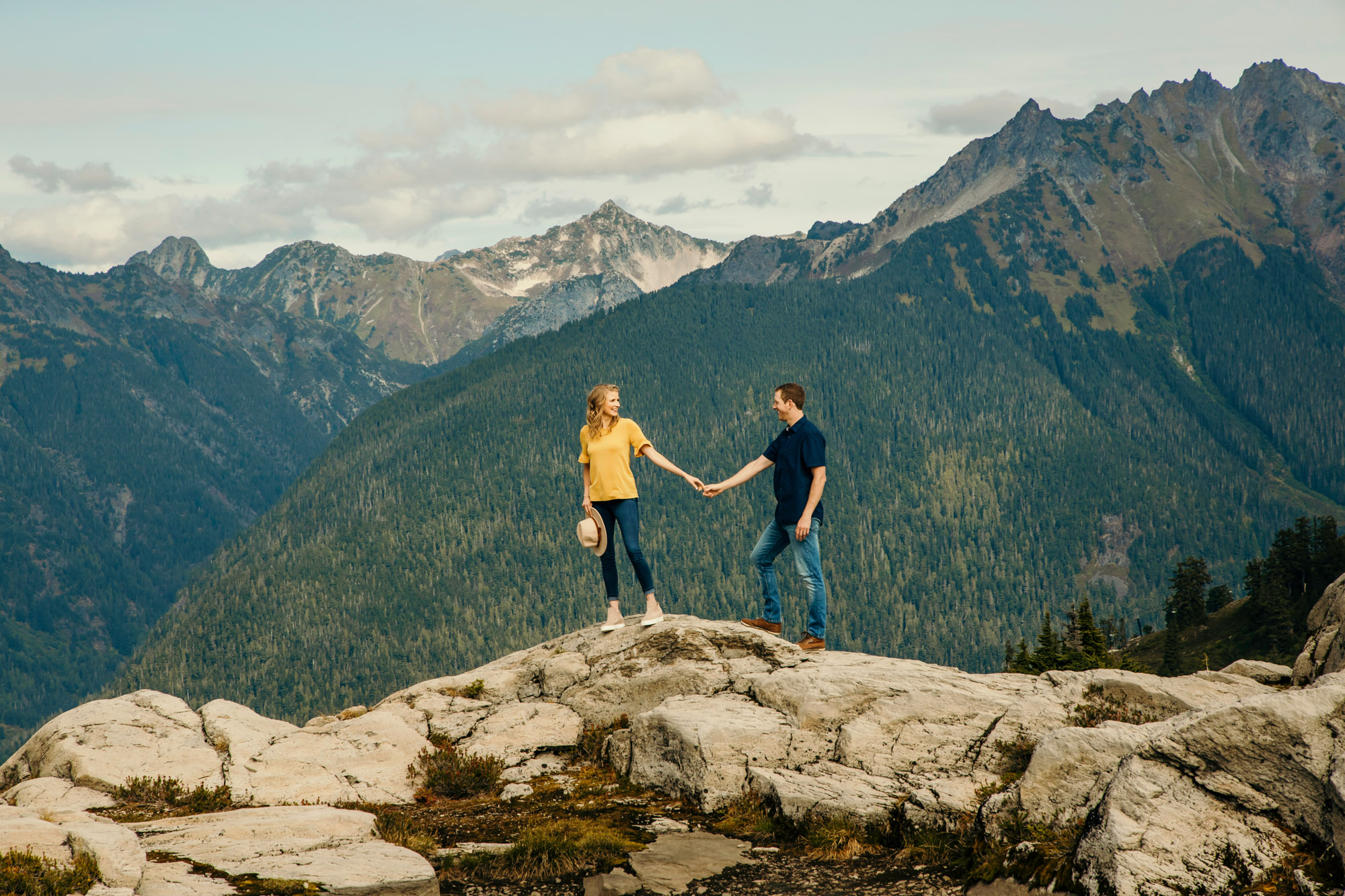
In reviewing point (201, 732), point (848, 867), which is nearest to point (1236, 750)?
point (848, 867)

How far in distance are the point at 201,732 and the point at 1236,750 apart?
60.0 ft

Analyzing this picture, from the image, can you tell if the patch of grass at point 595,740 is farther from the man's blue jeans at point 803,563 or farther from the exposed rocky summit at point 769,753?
the man's blue jeans at point 803,563

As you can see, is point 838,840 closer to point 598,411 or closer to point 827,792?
point 827,792

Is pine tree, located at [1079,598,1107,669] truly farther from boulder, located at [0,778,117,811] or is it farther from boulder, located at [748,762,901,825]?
boulder, located at [0,778,117,811]

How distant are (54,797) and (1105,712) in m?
17.5

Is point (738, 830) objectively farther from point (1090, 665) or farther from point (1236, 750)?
point (1090, 665)

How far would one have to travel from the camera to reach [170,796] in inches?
647

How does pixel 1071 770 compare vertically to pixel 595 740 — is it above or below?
above

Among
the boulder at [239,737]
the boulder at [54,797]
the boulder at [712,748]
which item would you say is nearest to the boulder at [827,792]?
the boulder at [712,748]

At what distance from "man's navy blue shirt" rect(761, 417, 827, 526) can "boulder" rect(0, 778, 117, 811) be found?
13.1 m

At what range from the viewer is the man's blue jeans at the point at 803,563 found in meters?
19.4

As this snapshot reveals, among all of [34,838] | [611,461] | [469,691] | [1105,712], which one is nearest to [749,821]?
[1105,712]

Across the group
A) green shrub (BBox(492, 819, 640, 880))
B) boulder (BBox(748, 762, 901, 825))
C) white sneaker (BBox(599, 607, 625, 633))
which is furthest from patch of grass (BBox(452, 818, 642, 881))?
white sneaker (BBox(599, 607, 625, 633))

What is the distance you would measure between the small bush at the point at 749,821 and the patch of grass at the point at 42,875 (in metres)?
8.16
